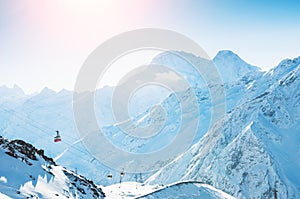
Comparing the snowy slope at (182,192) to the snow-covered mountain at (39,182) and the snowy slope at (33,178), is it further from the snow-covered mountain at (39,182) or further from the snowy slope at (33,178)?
the snowy slope at (33,178)

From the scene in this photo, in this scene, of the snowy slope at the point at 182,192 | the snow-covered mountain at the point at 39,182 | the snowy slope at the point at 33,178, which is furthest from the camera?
the snowy slope at the point at 182,192

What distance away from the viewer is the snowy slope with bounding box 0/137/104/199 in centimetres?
3088

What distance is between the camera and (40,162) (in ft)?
127

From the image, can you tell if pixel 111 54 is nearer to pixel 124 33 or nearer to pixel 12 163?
pixel 124 33

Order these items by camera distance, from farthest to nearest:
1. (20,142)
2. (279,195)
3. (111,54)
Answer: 1. (279,195)
2. (20,142)
3. (111,54)

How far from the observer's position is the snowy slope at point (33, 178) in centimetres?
3088

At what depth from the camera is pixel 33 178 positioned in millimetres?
33938

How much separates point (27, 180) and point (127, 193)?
20996mm

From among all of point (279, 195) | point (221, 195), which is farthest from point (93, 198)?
point (279, 195)

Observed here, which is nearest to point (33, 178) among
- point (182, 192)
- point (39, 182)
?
point (39, 182)

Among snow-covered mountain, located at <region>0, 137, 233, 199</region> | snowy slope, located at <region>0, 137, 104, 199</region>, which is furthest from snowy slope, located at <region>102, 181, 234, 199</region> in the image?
snowy slope, located at <region>0, 137, 104, 199</region>

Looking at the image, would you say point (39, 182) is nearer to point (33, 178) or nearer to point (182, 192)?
point (33, 178)

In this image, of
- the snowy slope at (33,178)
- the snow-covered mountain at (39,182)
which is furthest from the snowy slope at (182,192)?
the snowy slope at (33,178)

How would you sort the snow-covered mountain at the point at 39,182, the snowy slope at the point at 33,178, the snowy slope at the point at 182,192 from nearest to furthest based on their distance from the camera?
the snowy slope at the point at 33,178, the snow-covered mountain at the point at 39,182, the snowy slope at the point at 182,192
